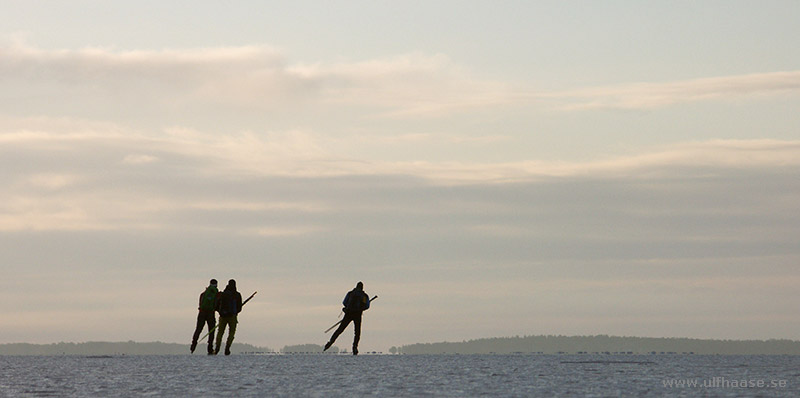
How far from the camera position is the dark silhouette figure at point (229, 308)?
47.0 metres

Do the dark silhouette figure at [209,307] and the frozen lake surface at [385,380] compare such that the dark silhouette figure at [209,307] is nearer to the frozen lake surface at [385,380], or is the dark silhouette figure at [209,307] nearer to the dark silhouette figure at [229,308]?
the dark silhouette figure at [229,308]

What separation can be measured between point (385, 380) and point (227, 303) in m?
18.5

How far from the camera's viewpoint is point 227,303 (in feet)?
154

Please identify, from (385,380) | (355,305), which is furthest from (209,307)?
(385,380)

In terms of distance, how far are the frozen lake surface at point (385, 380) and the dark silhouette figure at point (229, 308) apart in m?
8.19

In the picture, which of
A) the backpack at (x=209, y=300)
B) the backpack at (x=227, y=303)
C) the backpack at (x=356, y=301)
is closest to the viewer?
the backpack at (x=227, y=303)

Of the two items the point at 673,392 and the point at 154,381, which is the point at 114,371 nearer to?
the point at 154,381

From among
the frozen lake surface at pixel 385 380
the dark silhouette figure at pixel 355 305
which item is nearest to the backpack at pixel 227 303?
the dark silhouette figure at pixel 355 305

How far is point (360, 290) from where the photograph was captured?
48344 millimetres

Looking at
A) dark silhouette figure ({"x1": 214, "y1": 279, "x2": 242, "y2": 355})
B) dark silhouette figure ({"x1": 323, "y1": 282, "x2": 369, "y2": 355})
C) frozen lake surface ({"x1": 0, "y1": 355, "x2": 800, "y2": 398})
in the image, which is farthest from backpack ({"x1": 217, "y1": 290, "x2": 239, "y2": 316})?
frozen lake surface ({"x1": 0, "y1": 355, "x2": 800, "y2": 398})

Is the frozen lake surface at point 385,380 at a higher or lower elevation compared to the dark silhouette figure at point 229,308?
lower

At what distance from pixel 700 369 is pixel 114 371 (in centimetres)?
1741

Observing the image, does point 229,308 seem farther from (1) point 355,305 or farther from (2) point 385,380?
(2) point 385,380

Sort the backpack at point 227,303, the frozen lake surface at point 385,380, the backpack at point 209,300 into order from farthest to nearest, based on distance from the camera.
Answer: the backpack at point 209,300 → the backpack at point 227,303 → the frozen lake surface at point 385,380
